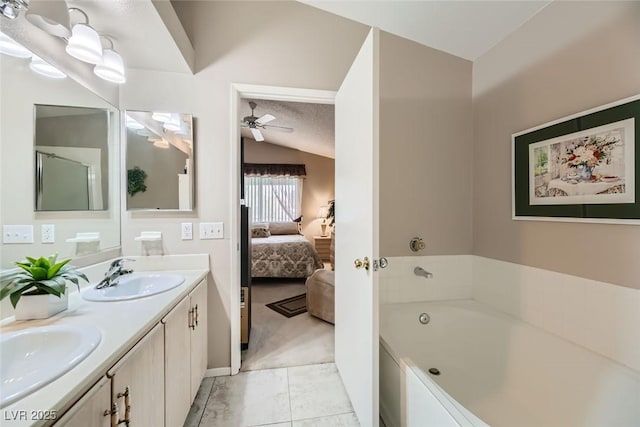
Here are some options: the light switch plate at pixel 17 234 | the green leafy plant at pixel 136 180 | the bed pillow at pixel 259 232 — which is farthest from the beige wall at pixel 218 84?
the bed pillow at pixel 259 232

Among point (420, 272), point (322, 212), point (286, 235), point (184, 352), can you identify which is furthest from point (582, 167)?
point (322, 212)

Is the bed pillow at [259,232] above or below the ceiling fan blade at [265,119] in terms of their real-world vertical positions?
below

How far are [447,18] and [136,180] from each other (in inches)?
95.6

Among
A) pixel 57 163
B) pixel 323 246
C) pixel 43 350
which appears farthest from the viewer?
pixel 323 246

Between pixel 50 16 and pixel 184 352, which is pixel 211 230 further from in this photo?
pixel 50 16

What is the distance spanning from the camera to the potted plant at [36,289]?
3.05ft

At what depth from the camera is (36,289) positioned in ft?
3.12

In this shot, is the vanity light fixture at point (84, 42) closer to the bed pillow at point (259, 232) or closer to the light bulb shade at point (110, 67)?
the light bulb shade at point (110, 67)

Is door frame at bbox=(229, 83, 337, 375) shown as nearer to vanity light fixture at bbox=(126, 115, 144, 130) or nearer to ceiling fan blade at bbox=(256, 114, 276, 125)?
vanity light fixture at bbox=(126, 115, 144, 130)

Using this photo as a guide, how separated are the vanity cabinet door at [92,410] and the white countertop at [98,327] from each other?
0.02 metres

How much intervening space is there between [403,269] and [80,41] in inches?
92.7

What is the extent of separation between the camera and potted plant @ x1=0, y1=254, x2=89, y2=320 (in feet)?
3.05

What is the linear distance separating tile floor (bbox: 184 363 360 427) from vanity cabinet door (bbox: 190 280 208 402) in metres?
0.14

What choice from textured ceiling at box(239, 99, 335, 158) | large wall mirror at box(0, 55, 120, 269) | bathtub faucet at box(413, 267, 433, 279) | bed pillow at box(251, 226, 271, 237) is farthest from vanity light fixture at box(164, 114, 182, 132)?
bed pillow at box(251, 226, 271, 237)
